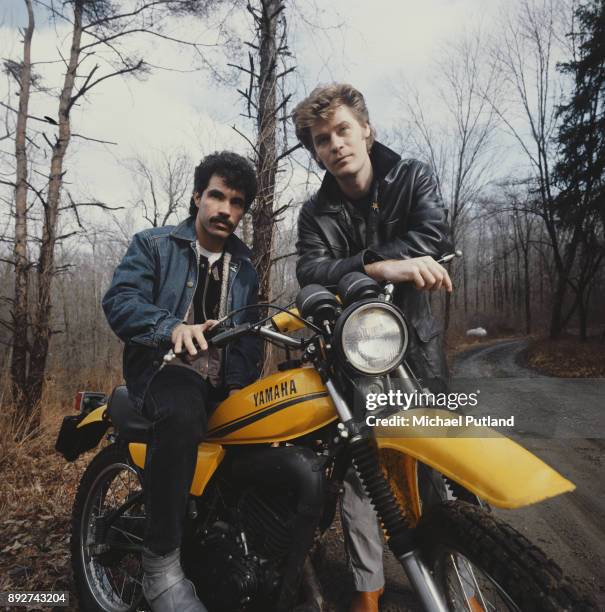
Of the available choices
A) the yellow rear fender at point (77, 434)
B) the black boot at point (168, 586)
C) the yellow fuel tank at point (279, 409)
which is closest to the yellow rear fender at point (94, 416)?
the yellow rear fender at point (77, 434)

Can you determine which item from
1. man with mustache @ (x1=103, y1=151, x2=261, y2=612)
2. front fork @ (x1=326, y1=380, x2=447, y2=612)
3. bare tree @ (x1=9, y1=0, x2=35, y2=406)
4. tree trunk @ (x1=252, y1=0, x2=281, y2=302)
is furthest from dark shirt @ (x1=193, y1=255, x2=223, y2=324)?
bare tree @ (x1=9, y1=0, x2=35, y2=406)

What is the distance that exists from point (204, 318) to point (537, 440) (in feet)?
13.7

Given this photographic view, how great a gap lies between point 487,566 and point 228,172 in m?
1.99

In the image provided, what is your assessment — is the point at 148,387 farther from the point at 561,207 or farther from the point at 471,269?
the point at 471,269

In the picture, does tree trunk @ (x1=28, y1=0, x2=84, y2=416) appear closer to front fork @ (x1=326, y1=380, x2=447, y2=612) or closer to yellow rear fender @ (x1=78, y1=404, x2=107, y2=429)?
yellow rear fender @ (x1=78, y1=404, x2=107, y2=429)

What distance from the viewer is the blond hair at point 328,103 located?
204 cm

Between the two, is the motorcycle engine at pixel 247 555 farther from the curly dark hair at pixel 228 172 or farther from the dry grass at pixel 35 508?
the curly dark hair at pixel 228 172

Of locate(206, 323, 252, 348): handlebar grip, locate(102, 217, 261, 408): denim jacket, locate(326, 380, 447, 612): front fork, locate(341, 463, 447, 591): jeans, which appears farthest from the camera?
locate(341, 463, 447, 591): jeans

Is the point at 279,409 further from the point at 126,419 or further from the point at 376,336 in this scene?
the point at 126,419

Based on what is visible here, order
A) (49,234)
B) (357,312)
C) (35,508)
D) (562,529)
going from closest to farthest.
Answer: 1. (357,312)
2. (562,529)
3. (35,508)
4. (49,234)

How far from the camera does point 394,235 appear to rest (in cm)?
Result: 208

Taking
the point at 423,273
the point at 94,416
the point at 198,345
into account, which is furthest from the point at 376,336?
the point at 94,416

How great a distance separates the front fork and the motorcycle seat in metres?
0.99

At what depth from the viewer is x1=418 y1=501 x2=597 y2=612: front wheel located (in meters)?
1.02
